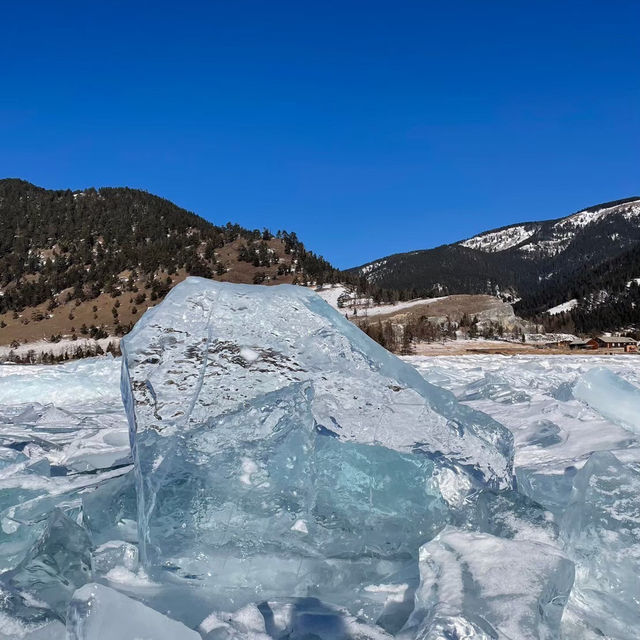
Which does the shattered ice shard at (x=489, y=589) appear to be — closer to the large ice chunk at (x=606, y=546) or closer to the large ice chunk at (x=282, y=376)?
the large ice chunk at (x=606, y=546)

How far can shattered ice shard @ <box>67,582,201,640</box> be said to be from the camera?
1.75 metres

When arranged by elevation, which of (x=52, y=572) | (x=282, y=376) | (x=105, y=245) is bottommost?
(x=52, y=572)

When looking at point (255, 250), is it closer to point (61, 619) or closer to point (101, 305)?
point (101, 305)

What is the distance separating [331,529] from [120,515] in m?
1.08

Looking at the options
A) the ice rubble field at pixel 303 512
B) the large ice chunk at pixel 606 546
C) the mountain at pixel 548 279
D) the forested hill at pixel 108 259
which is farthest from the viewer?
the mountain at pixel 548 279

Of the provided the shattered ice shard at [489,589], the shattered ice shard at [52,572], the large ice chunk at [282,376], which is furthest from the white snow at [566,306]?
the shattered ice shard at [52,572]

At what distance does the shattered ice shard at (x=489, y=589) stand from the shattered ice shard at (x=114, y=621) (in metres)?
0.78

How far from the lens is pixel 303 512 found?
270 centimetres

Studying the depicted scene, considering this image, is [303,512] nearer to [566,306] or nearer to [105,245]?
[105,245]

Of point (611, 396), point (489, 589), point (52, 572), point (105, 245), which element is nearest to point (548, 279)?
point (105, 245)

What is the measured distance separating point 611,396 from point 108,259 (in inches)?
2360

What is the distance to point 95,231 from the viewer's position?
66.9 metres

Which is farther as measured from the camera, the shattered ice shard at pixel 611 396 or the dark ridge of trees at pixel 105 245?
the dark ridge of trees at pixel 105 245

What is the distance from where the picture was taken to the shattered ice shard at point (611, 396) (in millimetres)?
4488
